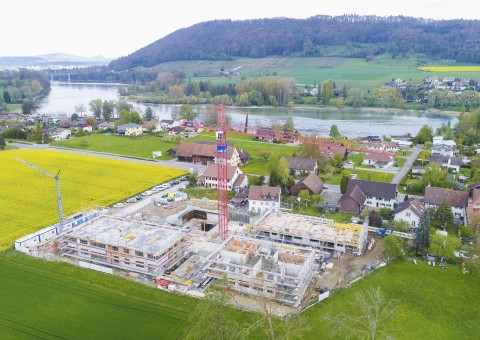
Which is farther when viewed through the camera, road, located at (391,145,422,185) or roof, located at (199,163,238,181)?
road, located at (391,145,422,185)

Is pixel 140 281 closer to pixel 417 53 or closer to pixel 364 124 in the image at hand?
pixel 364 124

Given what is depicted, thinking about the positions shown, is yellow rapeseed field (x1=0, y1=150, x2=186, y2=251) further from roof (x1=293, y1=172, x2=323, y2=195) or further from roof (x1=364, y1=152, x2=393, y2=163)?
roof (x1=364, y1=152, x2=393, y2=163)

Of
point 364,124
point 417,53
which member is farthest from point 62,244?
point 417,53

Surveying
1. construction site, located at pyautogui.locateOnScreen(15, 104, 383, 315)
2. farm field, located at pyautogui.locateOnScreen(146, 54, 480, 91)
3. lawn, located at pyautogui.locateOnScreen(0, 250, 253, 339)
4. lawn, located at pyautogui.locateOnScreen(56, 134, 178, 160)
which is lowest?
lawn, located at pyautogui.locateOnScreen(0, 250, 253, 339)

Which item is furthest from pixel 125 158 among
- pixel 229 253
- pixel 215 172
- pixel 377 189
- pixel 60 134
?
pixel 229 253

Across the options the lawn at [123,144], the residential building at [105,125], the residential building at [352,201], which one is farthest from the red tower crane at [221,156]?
the residential building at [105,125]

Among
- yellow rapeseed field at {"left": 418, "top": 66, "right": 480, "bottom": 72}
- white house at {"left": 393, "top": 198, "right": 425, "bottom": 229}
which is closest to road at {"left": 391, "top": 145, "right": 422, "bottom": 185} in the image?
white house at {"left": 393, "top": 198, "right": 425, "bottom": 229}

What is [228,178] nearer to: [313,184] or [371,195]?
[313,184]
